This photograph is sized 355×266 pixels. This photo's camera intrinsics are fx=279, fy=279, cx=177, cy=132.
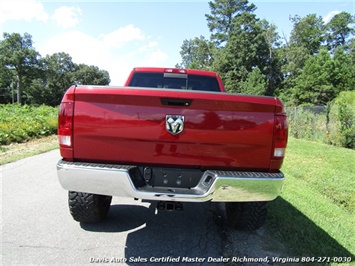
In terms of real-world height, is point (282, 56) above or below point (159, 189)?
above

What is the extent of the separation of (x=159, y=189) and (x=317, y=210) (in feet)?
9.95

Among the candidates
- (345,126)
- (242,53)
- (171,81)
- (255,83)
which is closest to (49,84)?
(242,53)

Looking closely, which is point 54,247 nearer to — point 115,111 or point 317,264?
point 115,111

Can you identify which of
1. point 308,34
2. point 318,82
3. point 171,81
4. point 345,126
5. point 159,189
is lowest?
point 345,126

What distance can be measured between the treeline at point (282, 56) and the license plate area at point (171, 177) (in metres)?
37.8

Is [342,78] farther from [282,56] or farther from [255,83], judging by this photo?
[282,56]

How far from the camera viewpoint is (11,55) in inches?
2525

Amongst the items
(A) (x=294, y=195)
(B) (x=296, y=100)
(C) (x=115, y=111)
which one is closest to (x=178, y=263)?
(C) (x=115, y=111)

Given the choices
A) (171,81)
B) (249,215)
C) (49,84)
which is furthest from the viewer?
(49,84)

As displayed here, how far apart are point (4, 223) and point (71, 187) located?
168cm

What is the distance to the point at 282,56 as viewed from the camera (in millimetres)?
54406

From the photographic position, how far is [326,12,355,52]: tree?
58375 millimetres

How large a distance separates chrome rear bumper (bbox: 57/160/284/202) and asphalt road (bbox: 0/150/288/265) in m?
0.78

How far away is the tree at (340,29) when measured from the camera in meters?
58.4
